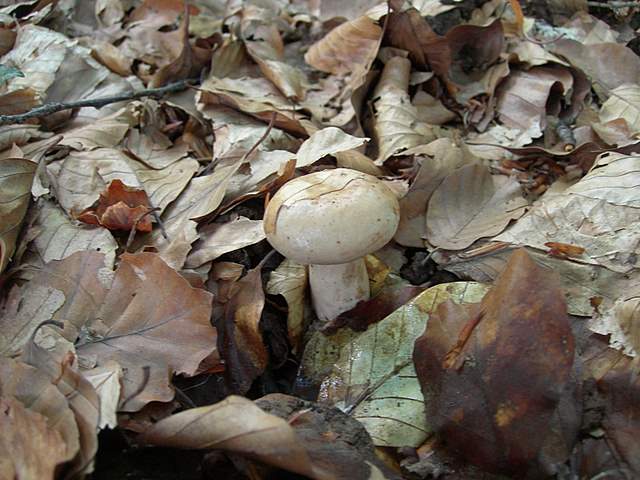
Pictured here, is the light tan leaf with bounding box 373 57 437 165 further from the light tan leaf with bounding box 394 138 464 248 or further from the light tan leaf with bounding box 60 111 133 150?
the light tan leaf with bounding box 60 111 133 150

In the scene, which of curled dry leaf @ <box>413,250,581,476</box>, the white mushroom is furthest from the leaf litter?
the white mushroom

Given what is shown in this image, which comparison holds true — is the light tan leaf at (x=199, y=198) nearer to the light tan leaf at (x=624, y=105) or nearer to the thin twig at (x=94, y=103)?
the thin twig at (x=94, y=103)

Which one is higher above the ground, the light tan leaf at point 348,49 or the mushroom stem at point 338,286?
the light tan leaf at point 348,49

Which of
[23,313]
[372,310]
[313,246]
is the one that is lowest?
[372,310]

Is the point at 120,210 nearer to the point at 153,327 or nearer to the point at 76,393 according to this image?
the point at 153,327

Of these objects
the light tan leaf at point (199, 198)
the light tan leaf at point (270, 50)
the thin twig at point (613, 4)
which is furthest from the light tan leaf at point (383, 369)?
the thin twig at point (613, 4)

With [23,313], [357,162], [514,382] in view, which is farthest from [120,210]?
[514,382]

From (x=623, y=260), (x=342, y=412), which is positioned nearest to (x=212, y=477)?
(x=342, y=412)

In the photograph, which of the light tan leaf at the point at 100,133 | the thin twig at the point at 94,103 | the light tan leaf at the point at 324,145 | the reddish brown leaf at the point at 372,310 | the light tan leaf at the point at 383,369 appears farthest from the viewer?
the light tan leaf at the point at 100,133
